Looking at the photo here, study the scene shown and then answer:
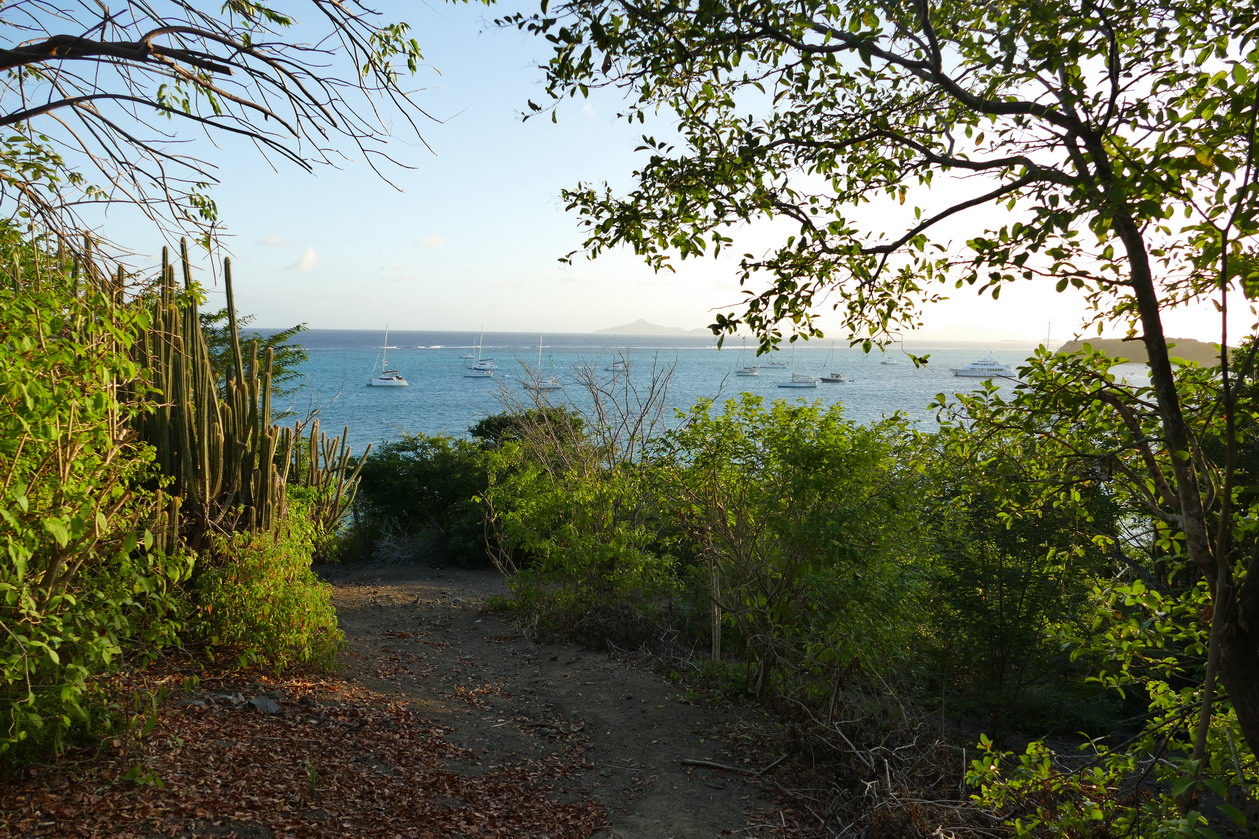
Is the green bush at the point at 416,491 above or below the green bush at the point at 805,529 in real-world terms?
below

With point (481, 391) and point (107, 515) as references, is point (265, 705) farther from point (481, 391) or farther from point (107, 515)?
point (481, 391)

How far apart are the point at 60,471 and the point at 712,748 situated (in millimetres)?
5080

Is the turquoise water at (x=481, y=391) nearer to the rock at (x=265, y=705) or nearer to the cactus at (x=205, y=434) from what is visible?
the cactus at (x=205, y=434)

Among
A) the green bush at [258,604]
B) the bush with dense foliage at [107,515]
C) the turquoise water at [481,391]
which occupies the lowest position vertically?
the turquoise water at [481,391]

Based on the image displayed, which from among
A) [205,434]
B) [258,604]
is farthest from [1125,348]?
[205,434]

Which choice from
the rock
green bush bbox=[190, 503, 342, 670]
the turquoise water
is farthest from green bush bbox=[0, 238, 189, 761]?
the turquoise water

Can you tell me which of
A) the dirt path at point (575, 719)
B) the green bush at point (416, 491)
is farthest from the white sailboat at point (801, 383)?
the dirt path at point (575, 719)

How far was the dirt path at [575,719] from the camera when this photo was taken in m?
5.67

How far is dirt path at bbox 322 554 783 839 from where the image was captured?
18.6 ft

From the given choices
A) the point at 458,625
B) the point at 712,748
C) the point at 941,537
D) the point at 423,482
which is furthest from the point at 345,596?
the point at 941,537

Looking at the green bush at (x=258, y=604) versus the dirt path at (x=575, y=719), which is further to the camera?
the green bush at (x=258, y=604)

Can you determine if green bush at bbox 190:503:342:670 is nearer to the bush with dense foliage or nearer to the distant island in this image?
the bush with dense foliage

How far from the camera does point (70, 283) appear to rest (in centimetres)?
411

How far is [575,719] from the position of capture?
7.38m
